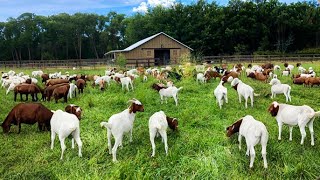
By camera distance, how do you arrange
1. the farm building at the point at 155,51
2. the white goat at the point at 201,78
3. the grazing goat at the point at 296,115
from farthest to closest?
the farm building at the point at 155,51
the white goat at the point at 201,78
the grazing goat at the point at 296,115

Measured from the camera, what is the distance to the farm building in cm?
4588

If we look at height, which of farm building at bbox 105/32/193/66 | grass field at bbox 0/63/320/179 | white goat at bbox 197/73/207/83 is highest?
farm building at bbox 105/32/193/66

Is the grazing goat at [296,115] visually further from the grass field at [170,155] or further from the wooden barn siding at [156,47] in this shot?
the wooden barn siding at [156,47]

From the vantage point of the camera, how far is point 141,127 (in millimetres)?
10328

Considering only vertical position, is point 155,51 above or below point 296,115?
above

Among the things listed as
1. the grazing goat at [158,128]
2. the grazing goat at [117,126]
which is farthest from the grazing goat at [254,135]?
the grazing goat at [117,126]

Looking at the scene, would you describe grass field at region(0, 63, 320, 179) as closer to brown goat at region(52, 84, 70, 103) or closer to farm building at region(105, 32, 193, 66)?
brown goat at region(52, 84, 70, 103)

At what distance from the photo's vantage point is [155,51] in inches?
1957

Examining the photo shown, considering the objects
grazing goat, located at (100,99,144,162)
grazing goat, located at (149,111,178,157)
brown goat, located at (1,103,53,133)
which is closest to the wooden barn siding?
brown goat, located at (1,103,53,133)

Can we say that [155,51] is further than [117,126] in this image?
Yes

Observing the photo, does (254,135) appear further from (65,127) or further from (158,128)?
(65,127)

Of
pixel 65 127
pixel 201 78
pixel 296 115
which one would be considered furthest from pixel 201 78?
pixel 65 127

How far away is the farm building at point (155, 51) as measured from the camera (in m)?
45.9

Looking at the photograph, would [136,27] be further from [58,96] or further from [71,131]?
[71,131]
